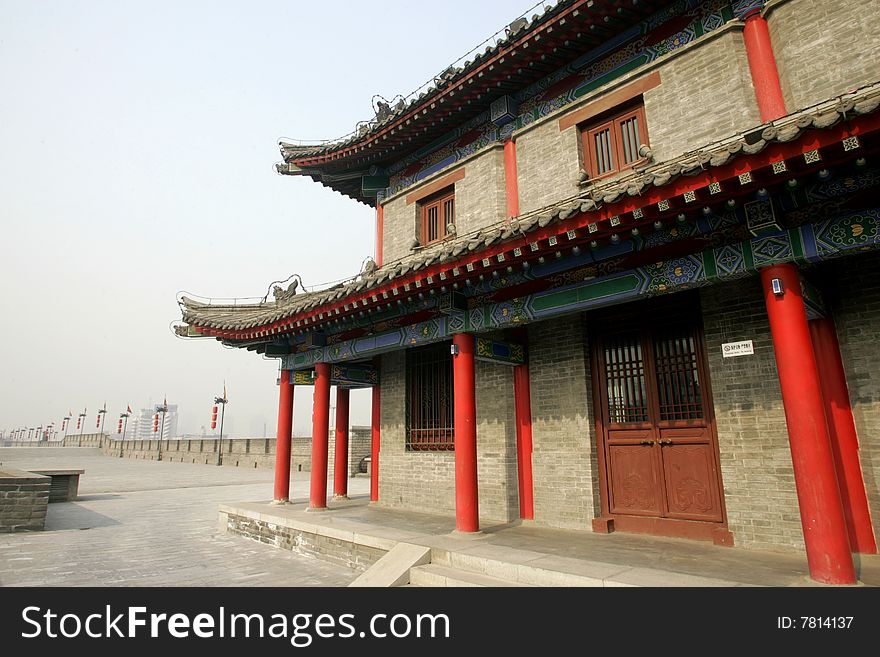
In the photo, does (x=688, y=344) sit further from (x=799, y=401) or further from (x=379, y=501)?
(x=379, y=501)

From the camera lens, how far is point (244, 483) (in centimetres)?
2103

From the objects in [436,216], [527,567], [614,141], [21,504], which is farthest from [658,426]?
[21,504]

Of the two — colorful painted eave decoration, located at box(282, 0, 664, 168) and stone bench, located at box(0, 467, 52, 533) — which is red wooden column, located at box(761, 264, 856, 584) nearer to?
colorful painted eave decoration, located at box(282, 0, 664, 168)

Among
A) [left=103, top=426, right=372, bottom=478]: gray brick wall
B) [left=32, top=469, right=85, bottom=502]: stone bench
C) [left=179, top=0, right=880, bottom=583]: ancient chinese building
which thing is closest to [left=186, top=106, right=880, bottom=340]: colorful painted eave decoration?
[left=179, top=0, right=880, bottom=583]: ancient chinese building

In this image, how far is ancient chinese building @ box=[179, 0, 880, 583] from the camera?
4453 millimetres

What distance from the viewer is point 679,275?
541cm

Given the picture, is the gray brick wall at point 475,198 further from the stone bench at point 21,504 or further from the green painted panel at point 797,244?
the stone bench at point 21,504

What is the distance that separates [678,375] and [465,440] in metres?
3.01

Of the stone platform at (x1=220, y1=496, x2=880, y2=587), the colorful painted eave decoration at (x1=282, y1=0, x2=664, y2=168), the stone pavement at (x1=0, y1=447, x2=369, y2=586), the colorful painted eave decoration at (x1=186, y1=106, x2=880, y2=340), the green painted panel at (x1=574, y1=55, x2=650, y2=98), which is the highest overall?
the colorful painted eave decoration at (x1=282, y1=0, x2=664, y2=168)

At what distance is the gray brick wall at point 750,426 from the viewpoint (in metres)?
5.76

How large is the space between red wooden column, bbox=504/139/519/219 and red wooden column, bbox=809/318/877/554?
15.2ft
